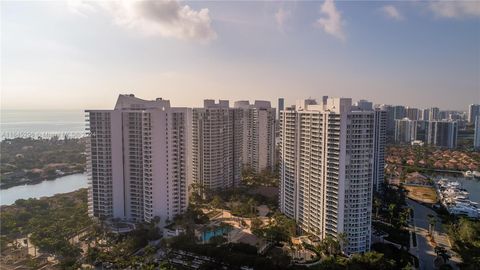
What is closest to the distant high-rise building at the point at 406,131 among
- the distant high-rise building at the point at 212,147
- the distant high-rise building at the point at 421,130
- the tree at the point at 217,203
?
the distant high-rise building at the point at 421,130

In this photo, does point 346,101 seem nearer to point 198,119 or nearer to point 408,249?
point 408,249

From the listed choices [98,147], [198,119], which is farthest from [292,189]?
[98,147]

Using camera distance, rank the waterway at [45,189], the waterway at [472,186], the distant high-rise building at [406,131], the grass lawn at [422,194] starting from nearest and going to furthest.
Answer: the grass lawn at [422,194] < the waterway at [45,189] < the waterway at [472,186] < the distant high-rise building at [406,131]

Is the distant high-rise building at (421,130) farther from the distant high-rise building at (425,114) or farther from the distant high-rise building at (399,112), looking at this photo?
the distant high-rise building at (425,114)

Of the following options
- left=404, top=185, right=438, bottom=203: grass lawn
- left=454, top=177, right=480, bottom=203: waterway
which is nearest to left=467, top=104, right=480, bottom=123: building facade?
left=454, top=177, right=480, bottom=203: waterway

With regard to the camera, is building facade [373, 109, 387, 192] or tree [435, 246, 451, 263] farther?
building facade [373, 109, 387, 192]

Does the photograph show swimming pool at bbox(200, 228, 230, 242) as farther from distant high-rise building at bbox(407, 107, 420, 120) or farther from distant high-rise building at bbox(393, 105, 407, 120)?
distant high-rise building at bbox(407, 107, 420, 120)
